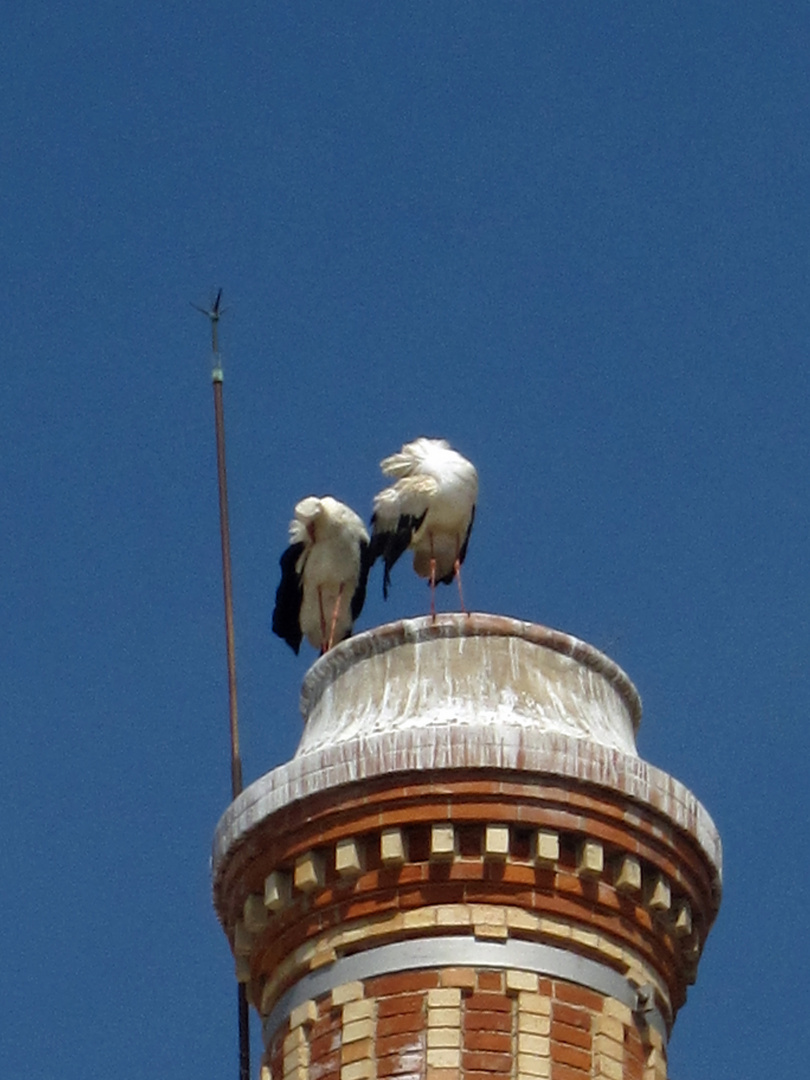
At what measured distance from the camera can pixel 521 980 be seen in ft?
71.9

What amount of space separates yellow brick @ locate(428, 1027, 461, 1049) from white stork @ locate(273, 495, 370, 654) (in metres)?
4.75

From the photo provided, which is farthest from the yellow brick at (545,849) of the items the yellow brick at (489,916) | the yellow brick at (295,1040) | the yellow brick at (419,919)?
the yellow brick at (295,1040)

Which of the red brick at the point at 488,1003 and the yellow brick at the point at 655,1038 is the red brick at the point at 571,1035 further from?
the yellow brick at the point at 655,1038

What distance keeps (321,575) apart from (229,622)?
68 cm

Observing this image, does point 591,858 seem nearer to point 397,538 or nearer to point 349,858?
point 349,858

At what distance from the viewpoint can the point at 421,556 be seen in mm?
25312

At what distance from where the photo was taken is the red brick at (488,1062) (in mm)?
21547

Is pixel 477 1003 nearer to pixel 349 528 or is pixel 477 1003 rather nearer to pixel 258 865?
pixel 258 865

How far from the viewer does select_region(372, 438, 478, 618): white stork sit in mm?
25125

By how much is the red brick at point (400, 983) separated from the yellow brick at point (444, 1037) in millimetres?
291

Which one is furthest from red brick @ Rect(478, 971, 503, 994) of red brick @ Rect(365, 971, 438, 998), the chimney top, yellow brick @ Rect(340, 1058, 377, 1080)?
the chimney top

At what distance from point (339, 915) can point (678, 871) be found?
2.01 m

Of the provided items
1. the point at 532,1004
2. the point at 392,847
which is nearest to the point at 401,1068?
the point at 532,1004

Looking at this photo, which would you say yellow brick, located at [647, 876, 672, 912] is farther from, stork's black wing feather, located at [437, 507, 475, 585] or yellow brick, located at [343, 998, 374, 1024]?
stork's black wing feather, located at [437, 507, 475, 585]
